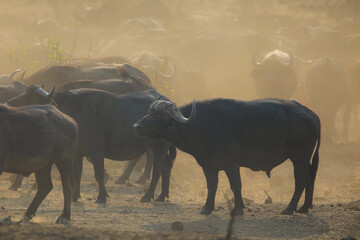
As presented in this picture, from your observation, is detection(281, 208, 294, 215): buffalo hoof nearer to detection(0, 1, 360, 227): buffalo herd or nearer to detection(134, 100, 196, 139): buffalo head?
detection(0, 1, 360, 227): buffalo herd

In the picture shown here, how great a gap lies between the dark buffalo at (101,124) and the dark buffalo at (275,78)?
13.6 metres

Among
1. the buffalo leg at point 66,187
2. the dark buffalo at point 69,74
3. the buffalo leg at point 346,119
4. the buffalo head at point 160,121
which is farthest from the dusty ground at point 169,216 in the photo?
the buffalo leg at point 346,119

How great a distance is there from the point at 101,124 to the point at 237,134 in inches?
102

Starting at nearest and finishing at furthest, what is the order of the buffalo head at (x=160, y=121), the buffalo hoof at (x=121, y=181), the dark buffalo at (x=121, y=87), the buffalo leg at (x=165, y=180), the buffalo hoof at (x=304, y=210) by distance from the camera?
the buffalo head at (x=160, y=121) < the buffalo hoof at (x=304, y=210) < the buffalo leg at (x=165, y=180) < the dark buffalo at (x=121, y=87) < the buffalo hoof at (x=121, y=181)

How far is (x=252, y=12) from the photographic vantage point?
58.2 meters

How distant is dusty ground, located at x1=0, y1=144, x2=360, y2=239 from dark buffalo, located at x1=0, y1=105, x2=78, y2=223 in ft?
1.71

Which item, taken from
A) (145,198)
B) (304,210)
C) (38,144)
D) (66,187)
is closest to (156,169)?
(145,198)

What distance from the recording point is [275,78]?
82.0 ft

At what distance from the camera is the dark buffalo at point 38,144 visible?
813cm

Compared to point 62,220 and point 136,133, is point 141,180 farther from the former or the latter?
point 62,220

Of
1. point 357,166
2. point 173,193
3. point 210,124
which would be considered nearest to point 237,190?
point 210,124

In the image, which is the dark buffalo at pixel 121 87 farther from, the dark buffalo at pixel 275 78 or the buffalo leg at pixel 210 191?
the dark buffalo at pixel 275 78

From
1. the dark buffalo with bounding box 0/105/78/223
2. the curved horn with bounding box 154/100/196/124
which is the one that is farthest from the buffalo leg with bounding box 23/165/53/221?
the curved horn with bounding box 154/100/196/124

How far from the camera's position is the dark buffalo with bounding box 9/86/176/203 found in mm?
11242
